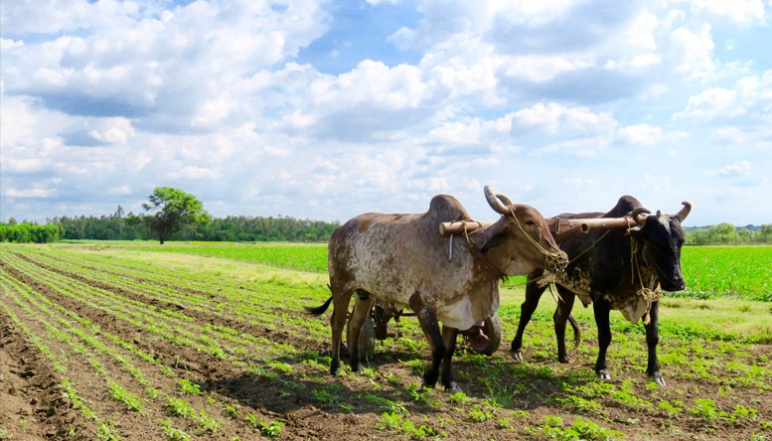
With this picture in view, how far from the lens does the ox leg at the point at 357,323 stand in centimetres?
922

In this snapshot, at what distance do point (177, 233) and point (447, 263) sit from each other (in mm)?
106501

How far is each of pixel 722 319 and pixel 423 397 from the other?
9.76 metres

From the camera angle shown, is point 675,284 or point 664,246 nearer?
point 675,284

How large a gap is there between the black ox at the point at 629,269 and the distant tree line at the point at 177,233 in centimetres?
9763

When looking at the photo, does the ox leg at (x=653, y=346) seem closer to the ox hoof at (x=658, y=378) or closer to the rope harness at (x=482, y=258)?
the ox hoof at (x=658, y=378)

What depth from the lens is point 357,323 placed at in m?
9.35

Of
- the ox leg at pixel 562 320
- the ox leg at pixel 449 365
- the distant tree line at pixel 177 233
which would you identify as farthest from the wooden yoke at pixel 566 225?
the distant tree line at pixel 177 233

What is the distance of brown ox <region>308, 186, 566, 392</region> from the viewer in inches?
297

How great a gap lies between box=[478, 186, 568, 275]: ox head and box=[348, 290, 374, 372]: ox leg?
229cm

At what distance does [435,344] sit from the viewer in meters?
7.76

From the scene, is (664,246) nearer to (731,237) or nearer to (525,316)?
(525,316)

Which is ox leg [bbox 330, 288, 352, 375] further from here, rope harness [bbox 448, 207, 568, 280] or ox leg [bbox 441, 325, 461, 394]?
rope harness [bbox 448, 207, 568, 280]

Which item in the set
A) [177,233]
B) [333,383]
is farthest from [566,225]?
[177,233]

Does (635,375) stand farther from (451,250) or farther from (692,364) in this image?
(451,250)
